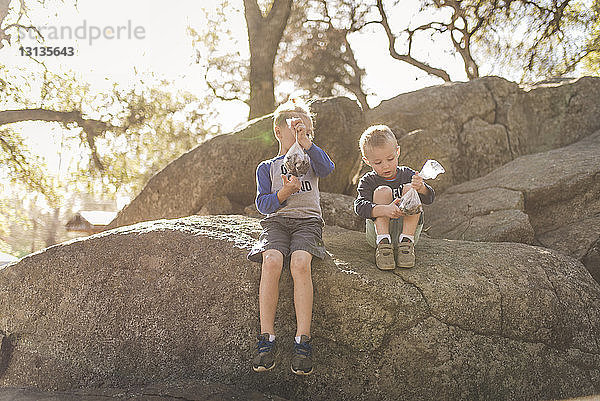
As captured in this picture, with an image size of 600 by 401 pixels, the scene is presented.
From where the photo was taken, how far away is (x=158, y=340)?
369 centimetres

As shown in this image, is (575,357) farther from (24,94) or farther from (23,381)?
(24,94)

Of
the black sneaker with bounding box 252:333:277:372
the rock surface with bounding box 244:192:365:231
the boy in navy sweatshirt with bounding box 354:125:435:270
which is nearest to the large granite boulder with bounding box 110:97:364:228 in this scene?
the rock surface with bounding box 244:192:365:231

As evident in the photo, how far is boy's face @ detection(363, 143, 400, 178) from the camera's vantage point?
409cm

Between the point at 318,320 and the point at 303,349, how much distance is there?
0.36 meters

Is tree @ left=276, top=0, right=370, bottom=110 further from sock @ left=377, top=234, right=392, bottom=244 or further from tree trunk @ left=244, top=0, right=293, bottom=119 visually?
sock @ left=377, top=234, right=392, bottom=244

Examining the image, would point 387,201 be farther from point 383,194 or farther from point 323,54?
point 323,54

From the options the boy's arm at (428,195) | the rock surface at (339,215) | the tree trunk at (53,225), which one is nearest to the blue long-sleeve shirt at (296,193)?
the boy's arm at (428,195)

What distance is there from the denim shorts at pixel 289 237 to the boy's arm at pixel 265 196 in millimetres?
98

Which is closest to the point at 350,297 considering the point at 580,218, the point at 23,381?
the point at 23,381

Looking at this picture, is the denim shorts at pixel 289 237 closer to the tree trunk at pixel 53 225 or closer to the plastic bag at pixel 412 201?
the plastic bag at pixel 412 201

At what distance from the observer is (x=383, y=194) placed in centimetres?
408

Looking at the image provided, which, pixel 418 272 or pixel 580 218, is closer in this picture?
pixel 418 272

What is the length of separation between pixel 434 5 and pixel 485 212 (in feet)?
38.4

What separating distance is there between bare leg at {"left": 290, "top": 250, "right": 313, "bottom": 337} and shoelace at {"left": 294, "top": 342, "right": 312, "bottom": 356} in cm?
7
